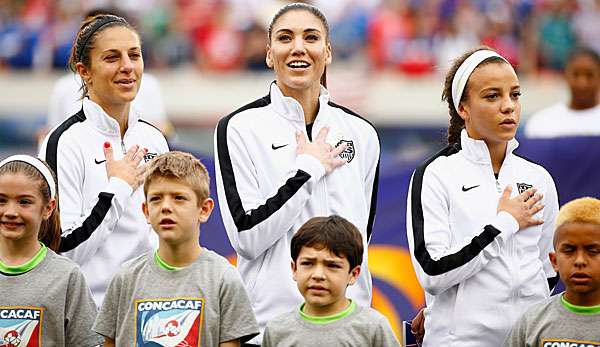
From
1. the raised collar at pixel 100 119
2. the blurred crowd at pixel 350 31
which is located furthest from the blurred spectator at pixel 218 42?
the raised collar at pixel 100 119

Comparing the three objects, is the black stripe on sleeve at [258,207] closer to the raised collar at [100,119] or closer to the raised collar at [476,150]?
the raised collar at [100,119]

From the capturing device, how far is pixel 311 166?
5.59 metres

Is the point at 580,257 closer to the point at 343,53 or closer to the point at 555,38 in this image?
the point at 555,38

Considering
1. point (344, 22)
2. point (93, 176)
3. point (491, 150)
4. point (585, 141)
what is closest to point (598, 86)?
point (585, 141)

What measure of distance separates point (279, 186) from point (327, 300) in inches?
25.2

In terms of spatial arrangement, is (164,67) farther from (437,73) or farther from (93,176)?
(93,176)

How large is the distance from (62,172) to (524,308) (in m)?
2.15

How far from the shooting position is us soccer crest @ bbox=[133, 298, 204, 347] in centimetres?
519

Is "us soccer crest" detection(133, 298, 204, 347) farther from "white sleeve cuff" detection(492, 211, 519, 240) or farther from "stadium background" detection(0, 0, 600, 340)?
"stadium background" detection(0, 0, 600, 340)

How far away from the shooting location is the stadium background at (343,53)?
15.0 m

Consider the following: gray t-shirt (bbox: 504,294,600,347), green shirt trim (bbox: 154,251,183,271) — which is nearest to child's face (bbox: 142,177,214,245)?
green shirt trim (bbox: 154,251,183,271)

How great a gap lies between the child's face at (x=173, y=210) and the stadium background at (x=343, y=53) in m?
8.97

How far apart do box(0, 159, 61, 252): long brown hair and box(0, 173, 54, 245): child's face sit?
2 cm

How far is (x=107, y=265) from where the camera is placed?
18.9 feet
